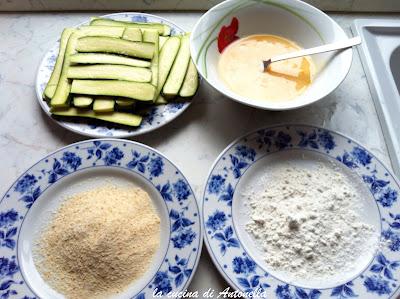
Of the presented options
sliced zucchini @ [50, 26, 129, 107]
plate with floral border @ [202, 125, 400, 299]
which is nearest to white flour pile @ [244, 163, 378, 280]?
plate with floral border @ [202, 125, 400, 299]

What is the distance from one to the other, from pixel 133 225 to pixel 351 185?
434 millimetres

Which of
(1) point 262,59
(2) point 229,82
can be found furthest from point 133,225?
(1) point 262,59

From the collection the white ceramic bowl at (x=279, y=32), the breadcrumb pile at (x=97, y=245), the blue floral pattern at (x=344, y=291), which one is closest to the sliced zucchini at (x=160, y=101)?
the white ceramic bowl at (x=279, y=32)

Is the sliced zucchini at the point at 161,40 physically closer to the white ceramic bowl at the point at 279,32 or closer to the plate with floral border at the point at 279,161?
the white ceramic bowl at the point at 279,32

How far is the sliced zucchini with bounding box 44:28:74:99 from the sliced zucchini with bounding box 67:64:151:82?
0.04 m

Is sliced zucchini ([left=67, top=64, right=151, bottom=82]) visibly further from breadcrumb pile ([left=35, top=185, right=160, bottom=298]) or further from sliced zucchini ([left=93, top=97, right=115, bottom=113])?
breadcrumb pile ([left=35, top=185, right=160, bottom=298])

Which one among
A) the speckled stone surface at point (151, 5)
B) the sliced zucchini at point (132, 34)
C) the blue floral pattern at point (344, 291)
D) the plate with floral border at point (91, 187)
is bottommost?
the blue floral pattern at point (344, 291)

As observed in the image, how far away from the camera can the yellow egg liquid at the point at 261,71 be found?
871 millimetres

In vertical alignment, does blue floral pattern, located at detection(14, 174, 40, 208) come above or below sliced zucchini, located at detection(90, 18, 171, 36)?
below

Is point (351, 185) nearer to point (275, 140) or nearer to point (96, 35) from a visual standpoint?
point (275, 140)

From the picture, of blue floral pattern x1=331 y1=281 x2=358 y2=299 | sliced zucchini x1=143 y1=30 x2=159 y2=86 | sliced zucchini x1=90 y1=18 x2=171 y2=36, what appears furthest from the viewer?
sliced zucchini x1=90 y1=18 x2=171 y2=36

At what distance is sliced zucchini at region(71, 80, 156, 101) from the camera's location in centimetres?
84

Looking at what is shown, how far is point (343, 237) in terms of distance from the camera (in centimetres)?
Result: 72

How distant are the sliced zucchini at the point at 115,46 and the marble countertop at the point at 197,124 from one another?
0.51 feet
